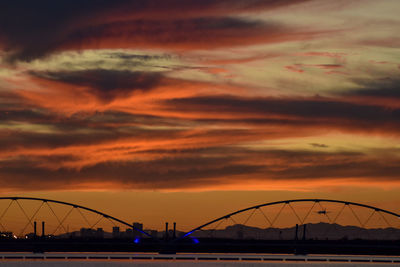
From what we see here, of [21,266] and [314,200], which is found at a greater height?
[314,200]

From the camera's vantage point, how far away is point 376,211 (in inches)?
7849

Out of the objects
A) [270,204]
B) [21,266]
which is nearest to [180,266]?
[270,204]

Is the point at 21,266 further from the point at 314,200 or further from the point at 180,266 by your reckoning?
the point at 314,200

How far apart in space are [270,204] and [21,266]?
6386cm

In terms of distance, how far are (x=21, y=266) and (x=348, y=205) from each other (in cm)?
8230

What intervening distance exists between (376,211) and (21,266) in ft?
294

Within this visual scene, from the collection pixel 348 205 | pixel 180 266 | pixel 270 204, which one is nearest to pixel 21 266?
pixel 180 266

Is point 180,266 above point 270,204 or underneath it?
underneath

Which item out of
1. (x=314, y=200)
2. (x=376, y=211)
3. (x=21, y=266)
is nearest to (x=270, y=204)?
(x=314, y=200)

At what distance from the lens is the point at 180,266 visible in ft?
647

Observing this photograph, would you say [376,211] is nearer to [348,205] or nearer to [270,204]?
[348,205]

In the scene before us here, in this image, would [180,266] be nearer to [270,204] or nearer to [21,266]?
[270,204]

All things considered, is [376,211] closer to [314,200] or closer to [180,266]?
[314,200]

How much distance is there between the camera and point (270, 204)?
200 meters
